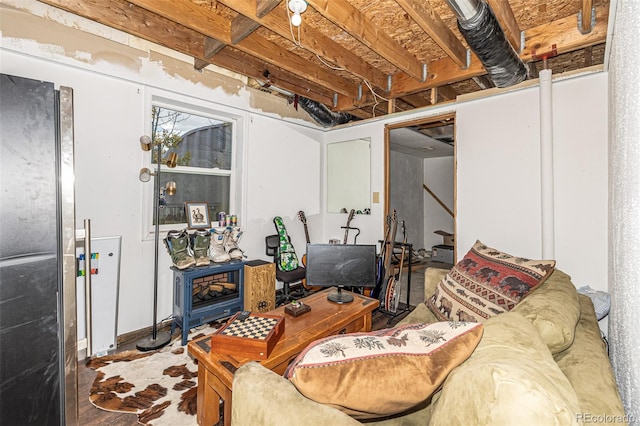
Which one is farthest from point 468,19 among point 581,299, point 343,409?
point 343,409

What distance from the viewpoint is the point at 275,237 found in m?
3.75

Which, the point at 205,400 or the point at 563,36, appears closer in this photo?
the point at 205,400

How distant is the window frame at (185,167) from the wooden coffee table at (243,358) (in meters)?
1.74

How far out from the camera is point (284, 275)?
3367 mm

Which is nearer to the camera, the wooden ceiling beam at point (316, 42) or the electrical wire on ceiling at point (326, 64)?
the wooden ceiling beam at point (316, 42)

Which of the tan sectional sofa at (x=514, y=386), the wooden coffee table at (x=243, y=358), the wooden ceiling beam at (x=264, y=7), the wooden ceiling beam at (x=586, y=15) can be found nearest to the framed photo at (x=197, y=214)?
the wooden coffee table at (x=243, y=358)

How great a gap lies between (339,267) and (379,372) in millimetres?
1419

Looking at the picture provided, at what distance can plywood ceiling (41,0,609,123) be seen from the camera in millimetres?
2049

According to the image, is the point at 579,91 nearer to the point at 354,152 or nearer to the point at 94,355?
the point at 354,152

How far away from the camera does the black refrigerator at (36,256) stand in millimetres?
990

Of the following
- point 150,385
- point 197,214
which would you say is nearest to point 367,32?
point 197,214

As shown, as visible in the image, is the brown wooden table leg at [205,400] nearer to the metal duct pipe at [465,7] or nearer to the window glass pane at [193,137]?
the window glass pane at [193,137]

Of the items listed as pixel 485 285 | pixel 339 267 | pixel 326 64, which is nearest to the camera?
pixel 485 285

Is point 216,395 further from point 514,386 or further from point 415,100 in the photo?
point 415,100
